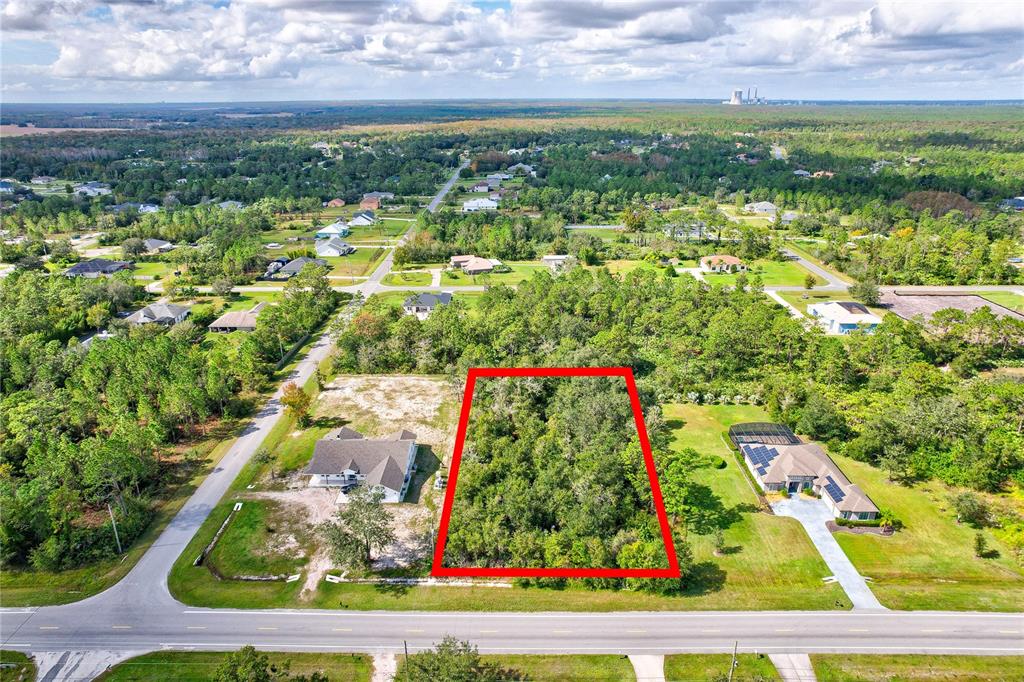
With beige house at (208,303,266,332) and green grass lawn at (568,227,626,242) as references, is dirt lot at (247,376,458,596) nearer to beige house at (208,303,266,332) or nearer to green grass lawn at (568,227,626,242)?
beige house at (208,303,266,332)

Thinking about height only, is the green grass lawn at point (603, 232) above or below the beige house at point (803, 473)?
above

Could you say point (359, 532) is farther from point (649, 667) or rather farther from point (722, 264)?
point (722, 264)

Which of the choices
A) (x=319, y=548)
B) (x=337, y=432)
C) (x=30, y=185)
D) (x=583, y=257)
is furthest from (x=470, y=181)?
(x=319, y=548)

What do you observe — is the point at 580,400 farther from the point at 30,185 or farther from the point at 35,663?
the point at 30,185

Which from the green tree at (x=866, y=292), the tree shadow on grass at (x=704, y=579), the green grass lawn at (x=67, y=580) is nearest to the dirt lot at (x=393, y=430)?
the green grass lawn at (x=67, y=580)

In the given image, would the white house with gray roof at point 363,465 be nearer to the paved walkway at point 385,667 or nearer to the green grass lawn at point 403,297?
the paved walkway at point 385,667

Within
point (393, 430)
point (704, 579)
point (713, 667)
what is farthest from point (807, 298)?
point (713, 667)
